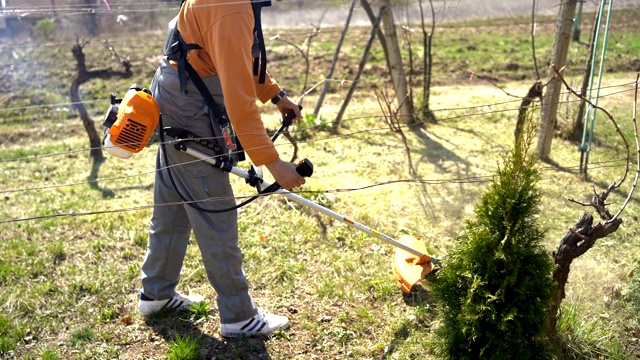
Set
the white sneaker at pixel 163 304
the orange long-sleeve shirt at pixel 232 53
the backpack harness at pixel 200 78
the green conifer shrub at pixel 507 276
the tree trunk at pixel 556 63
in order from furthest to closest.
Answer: the tree trunk at pixel 556 63, the white sneaker at pixel 163 304, the backpack harness at pixel 200 78, the green conifer shrub at pixel 507 276, the orange long-sleeve shirt at pixel 232 53

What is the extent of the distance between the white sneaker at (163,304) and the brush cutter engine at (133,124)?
41.7 inches

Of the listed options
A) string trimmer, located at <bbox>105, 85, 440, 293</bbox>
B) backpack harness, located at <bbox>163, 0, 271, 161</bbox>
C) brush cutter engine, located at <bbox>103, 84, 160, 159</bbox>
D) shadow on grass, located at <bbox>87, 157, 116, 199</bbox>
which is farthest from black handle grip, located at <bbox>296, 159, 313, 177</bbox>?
shadow on grass, located at <bbox>87, 157, 116, 199</bbox>

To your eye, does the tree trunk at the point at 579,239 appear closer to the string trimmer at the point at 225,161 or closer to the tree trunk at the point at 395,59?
the string trimmer at the point at 225,161

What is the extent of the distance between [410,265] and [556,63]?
2694mm

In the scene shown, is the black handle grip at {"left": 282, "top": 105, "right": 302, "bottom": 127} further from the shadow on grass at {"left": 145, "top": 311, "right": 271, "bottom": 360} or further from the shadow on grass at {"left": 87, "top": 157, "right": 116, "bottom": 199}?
the shadow on grass at {"left": 87, "top": 157, "right": 116, "bottom": 199}

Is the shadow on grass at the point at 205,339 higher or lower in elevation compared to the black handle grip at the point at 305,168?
lower

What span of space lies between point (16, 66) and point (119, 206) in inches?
258

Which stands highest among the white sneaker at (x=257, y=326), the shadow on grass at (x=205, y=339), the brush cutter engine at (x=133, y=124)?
the brush cutter engine at (x=133, y=124)

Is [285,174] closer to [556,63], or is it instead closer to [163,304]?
[163,304]

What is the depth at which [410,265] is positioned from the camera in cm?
380

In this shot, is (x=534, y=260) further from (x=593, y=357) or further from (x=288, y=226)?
(x=288, y=226)

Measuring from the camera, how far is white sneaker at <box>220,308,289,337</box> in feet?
11.3

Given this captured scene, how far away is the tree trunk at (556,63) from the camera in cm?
519

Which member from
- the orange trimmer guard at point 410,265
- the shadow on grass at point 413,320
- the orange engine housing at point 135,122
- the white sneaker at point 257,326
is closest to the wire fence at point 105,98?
the orange trimmer guard at point 410,265
